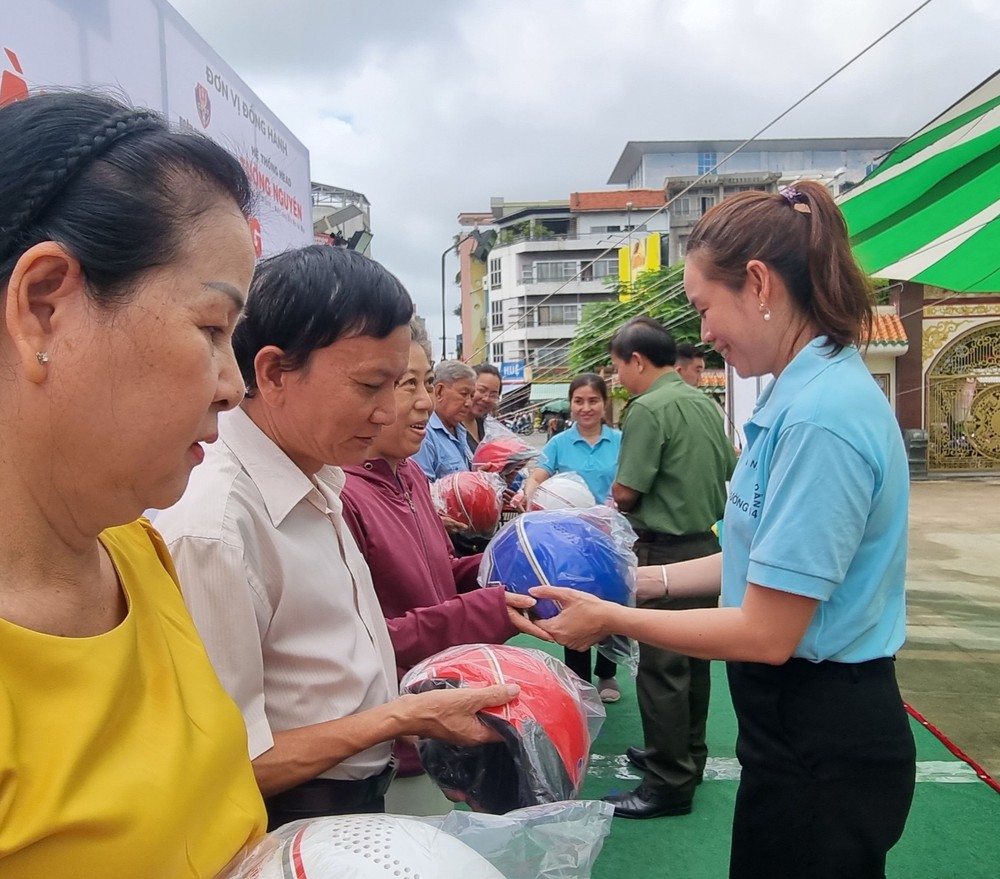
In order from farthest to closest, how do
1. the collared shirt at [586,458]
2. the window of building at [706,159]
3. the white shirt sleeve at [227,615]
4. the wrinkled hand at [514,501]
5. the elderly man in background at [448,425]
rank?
1. the window of building at [706,159]
2. the collared shirt at [586,458]
3. the elderly man in background at [448,425]
4. the wrinkled hand at [514,501]
5. the white shirt sleeve at [227,615]

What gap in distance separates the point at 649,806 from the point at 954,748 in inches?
66.5

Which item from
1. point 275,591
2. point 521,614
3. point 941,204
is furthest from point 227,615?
point 941,204

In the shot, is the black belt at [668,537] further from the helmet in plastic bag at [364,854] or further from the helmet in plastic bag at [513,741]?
the helmet in plastic bag at [364,854]

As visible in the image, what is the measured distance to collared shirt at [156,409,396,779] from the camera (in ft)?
3.63

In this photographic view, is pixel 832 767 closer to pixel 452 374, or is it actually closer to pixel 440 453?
pixel 440 453

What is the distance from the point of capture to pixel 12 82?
1.44 metres

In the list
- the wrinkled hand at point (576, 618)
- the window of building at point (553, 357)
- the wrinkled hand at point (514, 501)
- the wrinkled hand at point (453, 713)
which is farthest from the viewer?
the window of building at point (553, 357)

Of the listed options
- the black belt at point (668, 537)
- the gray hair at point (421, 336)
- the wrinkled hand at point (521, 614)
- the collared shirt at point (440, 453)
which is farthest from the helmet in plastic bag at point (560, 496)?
the collared shirt at point (440, 453)

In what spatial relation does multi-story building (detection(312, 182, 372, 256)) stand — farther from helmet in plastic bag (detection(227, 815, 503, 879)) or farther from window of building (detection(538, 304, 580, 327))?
window of building (detection(538, 304, 580, 327))

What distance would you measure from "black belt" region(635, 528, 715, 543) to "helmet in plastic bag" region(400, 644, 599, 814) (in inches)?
93.8

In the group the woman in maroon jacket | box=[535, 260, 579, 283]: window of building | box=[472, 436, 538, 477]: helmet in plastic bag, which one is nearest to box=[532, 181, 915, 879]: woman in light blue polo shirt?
the woman in maroon jacket

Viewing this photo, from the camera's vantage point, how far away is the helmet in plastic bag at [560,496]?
3012 millimetres

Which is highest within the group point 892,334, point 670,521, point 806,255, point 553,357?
point 892,334

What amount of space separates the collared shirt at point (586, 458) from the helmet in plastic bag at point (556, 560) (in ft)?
10.5
